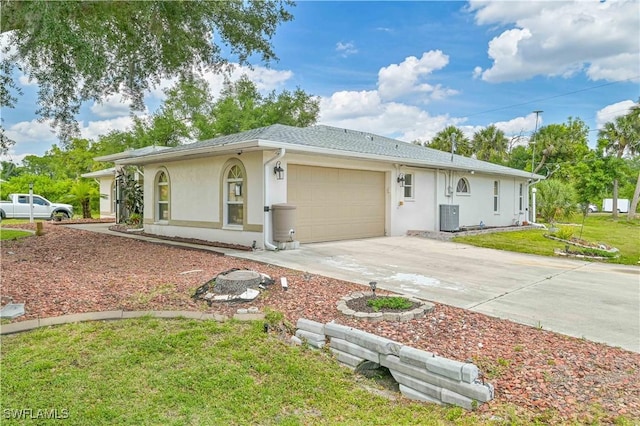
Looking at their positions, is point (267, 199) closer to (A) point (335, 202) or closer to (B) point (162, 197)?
(A) point (335, 202)

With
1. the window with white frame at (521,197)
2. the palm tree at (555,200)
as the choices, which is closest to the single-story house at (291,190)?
the window with white frame at (521,197)

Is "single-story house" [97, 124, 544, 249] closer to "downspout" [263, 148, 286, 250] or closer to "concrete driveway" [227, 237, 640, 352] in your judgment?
"downspout" [263, 148, 286, 250]

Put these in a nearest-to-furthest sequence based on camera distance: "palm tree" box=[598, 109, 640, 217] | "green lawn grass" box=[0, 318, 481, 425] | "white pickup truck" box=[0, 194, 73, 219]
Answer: "green lawn grass" box=[0, 318, 481, 425] < "white pickup truck" box=[0, 194, 73, 219] < "palm tree" box=[598, 109, 640, 217]

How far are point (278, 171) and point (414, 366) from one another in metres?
7.50

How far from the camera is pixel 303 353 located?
3.93m

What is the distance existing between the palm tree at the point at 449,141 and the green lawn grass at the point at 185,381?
3811 centimetres

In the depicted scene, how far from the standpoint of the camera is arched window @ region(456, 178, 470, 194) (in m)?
16.3

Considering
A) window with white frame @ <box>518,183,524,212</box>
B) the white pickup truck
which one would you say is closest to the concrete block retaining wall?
window with white frame @ <box>518,183,524,212</box>

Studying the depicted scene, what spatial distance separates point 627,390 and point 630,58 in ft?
61.5

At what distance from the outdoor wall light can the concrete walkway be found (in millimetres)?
1964

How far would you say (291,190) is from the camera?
35.6 ft

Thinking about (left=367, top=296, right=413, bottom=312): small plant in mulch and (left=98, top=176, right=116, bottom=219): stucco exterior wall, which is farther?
(left=98, top=176, right=116, bottom=219): stucco exterior wall

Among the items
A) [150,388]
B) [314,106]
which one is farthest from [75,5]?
[314,106]

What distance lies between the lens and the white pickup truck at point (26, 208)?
21.7 m
